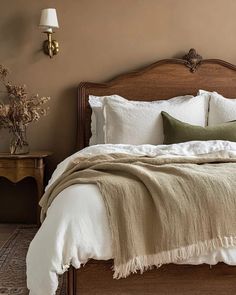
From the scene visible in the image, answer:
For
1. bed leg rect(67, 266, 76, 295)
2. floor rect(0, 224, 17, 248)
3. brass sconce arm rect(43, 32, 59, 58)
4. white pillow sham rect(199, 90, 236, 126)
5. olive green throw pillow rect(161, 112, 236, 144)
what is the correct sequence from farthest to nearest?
1. brass sconce arm rect(43, 32, 59, 58)
2. white pillow sham rect(199, 90, 236, 126)
3. floor rect(0, 224, 17, 248)
4. olive green throw pillow rect(161, 112, 236, 144)
5. bed leg rect(67, 266, 76, 295)

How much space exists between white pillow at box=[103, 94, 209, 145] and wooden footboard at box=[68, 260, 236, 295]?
158cm

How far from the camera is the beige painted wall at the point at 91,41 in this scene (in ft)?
12.1

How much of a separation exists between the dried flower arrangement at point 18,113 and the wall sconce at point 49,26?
1.26 feet

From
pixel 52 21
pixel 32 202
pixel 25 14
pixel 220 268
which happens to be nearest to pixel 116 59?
pixel 52 21

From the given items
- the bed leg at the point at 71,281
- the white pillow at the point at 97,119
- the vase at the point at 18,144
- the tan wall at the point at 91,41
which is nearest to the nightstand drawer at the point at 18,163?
the vase at the point at 18,144

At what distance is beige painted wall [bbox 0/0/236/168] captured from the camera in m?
3.70

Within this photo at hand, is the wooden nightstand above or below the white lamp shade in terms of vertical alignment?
below

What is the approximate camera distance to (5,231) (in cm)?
349

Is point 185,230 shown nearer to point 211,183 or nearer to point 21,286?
point 211,183

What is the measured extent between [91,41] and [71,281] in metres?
2.44

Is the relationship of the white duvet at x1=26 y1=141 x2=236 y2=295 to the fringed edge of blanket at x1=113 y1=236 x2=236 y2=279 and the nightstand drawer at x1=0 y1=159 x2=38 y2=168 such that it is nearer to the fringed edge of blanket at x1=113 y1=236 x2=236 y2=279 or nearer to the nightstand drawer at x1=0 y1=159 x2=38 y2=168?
the fringed edge of blanket at x1=113 y1=236 x2=236 y2=279

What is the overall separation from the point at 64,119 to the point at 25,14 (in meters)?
0.95

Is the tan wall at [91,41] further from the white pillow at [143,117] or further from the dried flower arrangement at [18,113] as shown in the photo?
the white pillow at [143,117]

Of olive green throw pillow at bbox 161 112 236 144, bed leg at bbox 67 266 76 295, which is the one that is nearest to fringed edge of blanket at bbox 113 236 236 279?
bed leg at bbox 67 266 76 295
